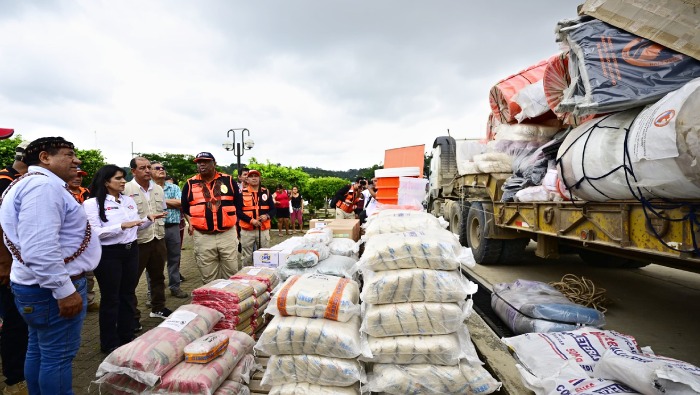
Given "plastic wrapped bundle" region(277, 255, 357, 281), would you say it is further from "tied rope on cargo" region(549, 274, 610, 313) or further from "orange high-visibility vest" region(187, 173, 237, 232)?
"tied rope on cargo" region(549, 274, 610, 313)

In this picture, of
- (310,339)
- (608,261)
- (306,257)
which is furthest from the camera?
(608,261)

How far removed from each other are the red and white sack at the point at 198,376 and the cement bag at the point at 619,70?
3048 mm

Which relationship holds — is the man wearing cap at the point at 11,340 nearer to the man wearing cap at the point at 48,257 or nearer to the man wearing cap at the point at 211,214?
the man wearing cap at the point at 48,257

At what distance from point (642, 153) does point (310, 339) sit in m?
2.24

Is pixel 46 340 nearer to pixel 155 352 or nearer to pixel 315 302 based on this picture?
pixel 155 352

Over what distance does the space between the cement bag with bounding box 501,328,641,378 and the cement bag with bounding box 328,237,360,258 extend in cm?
160

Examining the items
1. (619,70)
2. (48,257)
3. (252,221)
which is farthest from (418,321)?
(252,221)

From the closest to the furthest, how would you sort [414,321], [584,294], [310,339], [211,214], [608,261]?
[310,339], [414,321], [584,294], [211,214], [608,261]

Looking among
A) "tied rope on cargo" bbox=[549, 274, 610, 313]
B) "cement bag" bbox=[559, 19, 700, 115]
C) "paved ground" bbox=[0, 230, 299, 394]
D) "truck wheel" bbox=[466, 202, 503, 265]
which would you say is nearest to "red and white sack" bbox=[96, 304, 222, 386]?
"paved ground" bbox=[0, 230, 299, 394]

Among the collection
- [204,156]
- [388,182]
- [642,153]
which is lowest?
[388,182]

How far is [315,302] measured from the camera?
2096 mm

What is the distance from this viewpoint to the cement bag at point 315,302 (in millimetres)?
2088

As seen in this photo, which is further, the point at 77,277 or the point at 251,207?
the point at 251,207

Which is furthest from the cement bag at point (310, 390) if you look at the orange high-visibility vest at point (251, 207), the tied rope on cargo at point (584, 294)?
the orange high-visibility vest at point (251, 207)
